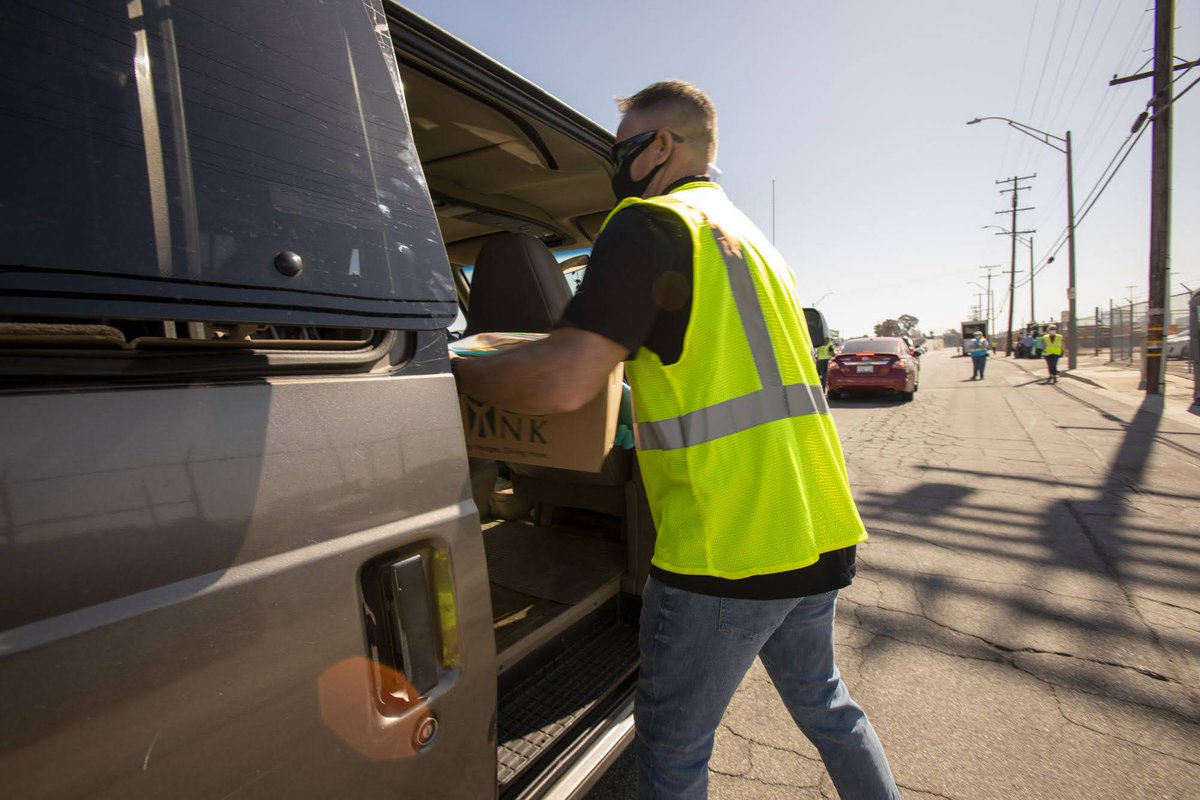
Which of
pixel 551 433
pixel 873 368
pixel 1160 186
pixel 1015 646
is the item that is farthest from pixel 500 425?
pixel 1160 186

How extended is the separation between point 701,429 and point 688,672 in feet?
1.78

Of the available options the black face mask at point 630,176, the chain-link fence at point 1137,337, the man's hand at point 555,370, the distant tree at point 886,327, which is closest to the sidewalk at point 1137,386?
the chain-link fence at point 1137,337

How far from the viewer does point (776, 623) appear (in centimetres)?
131

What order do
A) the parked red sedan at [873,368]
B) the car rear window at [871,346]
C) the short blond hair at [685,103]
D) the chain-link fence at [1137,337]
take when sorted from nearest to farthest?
the short blond hair at [685,103]
the parked red sedan at [873,368]
the car rear window at [871,346]
the chain-link fence at [1137,337]

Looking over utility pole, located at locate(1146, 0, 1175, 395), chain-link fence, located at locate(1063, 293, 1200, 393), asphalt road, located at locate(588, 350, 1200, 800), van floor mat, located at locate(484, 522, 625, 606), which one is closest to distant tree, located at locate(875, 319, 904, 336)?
chain-link fence, located at locate(1063, 293, 1200, 393)

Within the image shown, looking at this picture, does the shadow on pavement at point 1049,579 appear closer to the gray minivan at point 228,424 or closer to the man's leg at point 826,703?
the man's leg at point 826,703

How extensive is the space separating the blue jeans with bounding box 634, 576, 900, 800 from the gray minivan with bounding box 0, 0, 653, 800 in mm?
370

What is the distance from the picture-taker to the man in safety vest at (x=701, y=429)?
1.17 m

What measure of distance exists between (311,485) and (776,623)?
100 cm

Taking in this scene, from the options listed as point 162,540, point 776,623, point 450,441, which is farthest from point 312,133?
point 776,623

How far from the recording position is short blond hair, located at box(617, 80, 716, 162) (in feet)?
4.80

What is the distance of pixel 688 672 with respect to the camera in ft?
4.20

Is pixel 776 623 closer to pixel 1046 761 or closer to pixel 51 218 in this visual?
pixel 51 218

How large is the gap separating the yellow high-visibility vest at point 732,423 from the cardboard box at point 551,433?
0.82 ft
